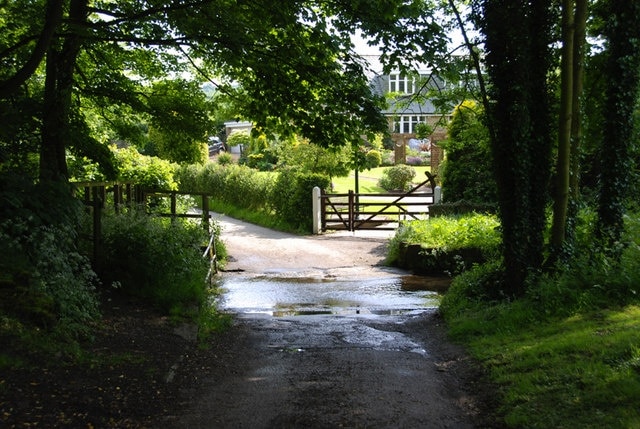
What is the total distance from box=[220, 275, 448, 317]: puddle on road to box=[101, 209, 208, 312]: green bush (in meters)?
1.48

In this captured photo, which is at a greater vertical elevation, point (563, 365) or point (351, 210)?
point (351, 210)

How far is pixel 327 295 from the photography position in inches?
490

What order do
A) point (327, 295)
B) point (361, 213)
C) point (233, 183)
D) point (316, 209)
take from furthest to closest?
point (233, 183)
point (361, 213)
point (316, 209)
point (327, 295)

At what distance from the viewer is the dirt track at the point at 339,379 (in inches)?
189

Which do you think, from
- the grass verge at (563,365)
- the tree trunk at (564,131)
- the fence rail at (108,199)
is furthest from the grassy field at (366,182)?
the grass verge at (563,365)

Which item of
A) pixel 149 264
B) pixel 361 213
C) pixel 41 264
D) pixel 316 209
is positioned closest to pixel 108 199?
pixel 149 264

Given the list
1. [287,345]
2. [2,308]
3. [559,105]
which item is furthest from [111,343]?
[559,105]

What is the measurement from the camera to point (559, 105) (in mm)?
9188

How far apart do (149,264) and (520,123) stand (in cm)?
576

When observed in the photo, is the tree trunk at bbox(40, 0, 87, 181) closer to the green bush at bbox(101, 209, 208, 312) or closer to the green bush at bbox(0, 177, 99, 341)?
the green bush at bbox(101, 209, 208, 312)

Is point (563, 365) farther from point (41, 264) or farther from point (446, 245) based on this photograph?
point (446, 245)

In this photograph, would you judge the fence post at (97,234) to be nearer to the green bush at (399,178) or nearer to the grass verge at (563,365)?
the grass verge at (563,365)

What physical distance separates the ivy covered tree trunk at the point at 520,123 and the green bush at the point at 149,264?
15.8 feet

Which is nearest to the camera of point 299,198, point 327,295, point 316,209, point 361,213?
point 327,295
